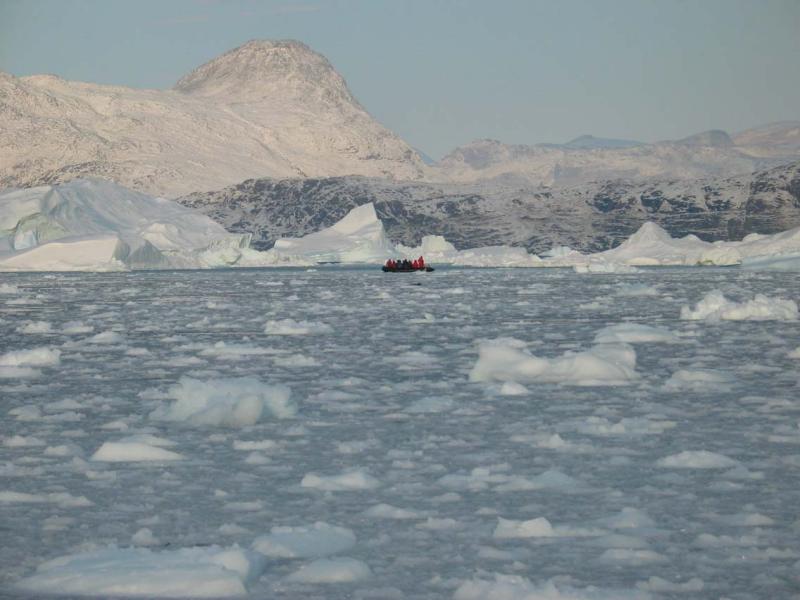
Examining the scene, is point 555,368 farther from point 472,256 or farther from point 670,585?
point 472,256

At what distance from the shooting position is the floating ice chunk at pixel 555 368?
1318 centimetres

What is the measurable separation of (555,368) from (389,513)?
653cm

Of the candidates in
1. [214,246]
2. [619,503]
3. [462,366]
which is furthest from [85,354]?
[214,246]

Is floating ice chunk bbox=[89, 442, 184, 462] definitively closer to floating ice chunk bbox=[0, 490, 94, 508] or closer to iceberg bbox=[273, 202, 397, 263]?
floating ice chunk bbox=[0, 490, 94, 508]

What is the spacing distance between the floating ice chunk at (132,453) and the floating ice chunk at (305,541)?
239 cm

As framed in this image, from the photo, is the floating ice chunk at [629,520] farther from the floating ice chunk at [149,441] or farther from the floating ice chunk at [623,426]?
the floating ice chunk at [149,441]

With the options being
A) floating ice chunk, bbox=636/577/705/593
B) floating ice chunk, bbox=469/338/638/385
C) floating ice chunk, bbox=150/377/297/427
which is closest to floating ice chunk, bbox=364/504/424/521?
floating ice chunk, bbox=636/577/705/593

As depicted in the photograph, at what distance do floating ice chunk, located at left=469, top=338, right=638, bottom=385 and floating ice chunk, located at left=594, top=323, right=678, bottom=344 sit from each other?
3932mm

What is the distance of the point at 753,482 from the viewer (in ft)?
25.9

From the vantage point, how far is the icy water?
6117 millimetres

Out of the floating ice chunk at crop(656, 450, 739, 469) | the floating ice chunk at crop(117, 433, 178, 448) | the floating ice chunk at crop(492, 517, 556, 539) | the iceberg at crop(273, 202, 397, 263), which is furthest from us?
the iceberg at crop(273, 202, 397, 263)

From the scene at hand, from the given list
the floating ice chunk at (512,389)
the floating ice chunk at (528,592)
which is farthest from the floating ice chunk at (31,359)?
the floating ice chunk at (528,592)

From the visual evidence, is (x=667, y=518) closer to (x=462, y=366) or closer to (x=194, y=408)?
(x=194, y=408)

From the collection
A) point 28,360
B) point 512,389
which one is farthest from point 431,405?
point 28,360
